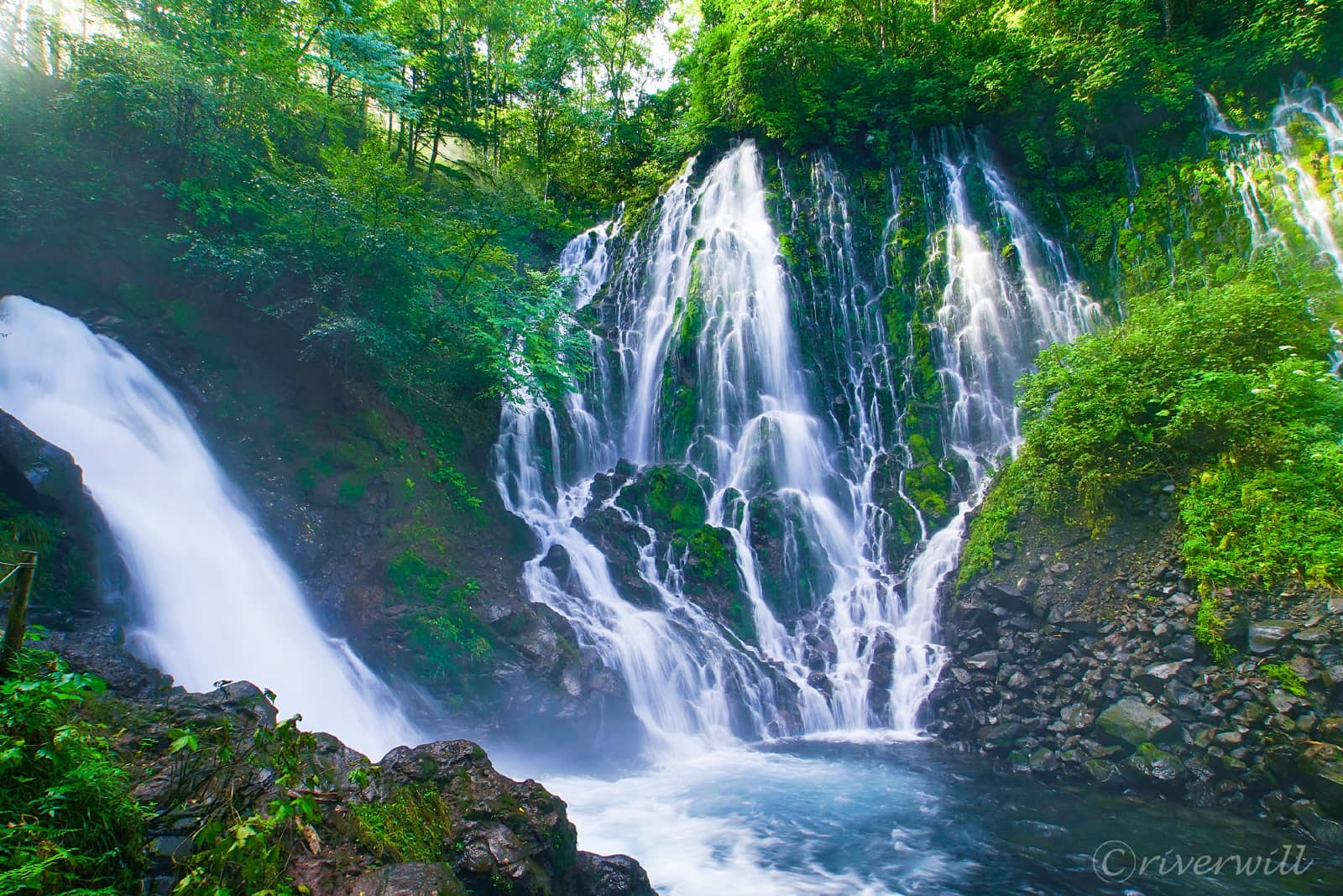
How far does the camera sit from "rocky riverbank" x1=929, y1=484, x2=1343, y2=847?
7109 millimetres

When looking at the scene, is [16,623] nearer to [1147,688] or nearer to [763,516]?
[1147,688]

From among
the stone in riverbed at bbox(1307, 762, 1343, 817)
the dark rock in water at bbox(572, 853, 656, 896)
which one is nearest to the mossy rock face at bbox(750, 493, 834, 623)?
the stone in riverbed at bbox(1307, 762, 1343, 817)

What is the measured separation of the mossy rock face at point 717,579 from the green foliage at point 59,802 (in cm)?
989

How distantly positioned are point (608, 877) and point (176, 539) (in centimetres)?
674

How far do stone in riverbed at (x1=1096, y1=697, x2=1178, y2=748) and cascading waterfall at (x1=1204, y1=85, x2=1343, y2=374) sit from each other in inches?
395

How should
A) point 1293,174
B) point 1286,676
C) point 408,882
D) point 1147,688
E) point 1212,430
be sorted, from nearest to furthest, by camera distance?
point 408,882, point 1286,676, point 1147,688, point 1212,430, point 1293,174

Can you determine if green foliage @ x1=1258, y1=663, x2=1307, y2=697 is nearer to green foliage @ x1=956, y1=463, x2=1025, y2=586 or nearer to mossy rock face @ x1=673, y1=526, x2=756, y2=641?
green foliage @ x1=956, y1=463, x2=1025, y2=586

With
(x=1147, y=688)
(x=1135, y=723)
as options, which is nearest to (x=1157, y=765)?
(x=1135, y=723)

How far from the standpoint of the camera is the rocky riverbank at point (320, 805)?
3670 mm

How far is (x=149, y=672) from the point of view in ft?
19.1

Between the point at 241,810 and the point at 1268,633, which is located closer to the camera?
the point at 241,810

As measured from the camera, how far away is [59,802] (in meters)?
3.12

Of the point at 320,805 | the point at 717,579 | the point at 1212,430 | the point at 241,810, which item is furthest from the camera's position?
the point at 717,579

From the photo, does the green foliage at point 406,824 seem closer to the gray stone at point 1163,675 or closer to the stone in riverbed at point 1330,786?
the stone in riverbed at point 1330,786
